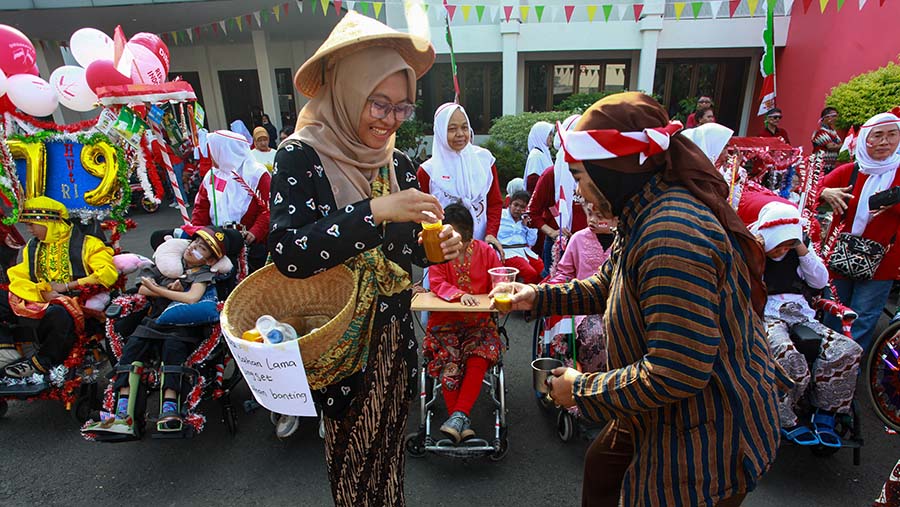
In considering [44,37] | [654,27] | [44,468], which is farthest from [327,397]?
[44,37]

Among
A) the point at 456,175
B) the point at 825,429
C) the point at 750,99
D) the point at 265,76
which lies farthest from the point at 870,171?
the point at 265,76

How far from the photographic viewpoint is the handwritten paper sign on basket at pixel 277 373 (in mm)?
1370

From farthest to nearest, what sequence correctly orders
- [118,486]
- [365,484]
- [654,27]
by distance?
[654,27]
[118,486]
[365,484]

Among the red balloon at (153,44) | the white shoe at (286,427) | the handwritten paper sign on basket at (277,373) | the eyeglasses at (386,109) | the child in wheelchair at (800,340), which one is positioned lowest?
the white shoe at (286,427)

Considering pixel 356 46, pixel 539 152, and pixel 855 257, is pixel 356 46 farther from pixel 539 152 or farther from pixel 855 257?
pixel 539 152

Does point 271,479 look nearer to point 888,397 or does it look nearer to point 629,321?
point 629,321

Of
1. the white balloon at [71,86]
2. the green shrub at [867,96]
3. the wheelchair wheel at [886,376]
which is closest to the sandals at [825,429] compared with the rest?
the wheelchair wheel at [886,376]

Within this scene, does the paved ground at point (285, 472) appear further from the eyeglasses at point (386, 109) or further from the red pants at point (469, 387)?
the eyeglasses at point (386, 109)

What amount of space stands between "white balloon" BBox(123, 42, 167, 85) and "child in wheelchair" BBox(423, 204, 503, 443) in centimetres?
302

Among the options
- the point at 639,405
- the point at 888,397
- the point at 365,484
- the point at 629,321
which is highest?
the point at 629,321

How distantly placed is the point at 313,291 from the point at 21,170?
3.60 meters

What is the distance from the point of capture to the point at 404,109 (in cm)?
167

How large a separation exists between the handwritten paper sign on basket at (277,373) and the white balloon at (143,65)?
382 centimetres

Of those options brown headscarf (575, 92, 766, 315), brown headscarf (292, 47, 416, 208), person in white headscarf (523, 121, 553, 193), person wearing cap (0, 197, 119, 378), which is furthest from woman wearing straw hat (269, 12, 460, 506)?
person in white headscarf (523, 121, 553, 193)
